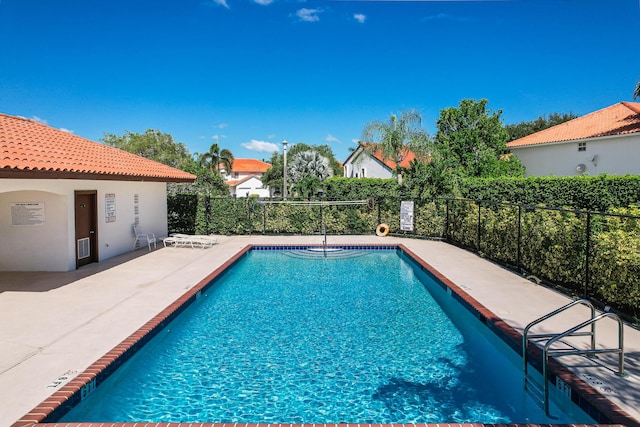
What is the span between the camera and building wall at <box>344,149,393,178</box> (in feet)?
137

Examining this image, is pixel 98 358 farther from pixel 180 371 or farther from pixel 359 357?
pixel 359 357

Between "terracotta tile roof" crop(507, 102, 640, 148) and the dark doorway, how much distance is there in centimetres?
2534

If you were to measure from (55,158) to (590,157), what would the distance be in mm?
26987

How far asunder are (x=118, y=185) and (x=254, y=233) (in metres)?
7.87

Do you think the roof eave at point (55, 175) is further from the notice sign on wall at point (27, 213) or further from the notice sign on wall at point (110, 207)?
the notice sign on wall at point (27, 213)

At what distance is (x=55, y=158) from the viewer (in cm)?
1071

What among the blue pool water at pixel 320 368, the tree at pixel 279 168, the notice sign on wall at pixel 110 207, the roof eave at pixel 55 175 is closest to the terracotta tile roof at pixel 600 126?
the blue pool water at pixel 320 368

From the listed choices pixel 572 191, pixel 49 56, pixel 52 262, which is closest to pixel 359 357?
pixel 52 262

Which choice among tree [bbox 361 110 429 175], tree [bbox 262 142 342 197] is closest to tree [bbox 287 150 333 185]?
tree [bbox 262 142 342 197]

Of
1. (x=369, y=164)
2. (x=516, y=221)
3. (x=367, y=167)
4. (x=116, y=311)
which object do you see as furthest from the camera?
(x=367, y=167)

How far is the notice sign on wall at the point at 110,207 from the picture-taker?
529 inches

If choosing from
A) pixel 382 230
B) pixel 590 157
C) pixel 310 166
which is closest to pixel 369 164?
pixel 310 166

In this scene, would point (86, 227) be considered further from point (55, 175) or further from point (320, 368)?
point (320, 368)

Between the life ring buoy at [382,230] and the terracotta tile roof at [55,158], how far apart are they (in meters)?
9.63
